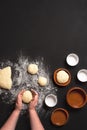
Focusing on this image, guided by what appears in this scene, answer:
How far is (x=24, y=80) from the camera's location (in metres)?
1.30

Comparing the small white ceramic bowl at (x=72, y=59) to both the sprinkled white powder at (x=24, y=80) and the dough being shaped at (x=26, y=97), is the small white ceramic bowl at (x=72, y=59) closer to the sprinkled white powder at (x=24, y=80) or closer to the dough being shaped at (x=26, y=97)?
the sprinkled white powder at (x=24, y=80)

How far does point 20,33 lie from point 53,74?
239 millimetres

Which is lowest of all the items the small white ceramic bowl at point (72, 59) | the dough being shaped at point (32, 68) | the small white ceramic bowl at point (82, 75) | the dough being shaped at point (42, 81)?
the dough being shaped at point (42, 81)

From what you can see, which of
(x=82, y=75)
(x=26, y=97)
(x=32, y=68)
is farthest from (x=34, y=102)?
(x=82, y=75)

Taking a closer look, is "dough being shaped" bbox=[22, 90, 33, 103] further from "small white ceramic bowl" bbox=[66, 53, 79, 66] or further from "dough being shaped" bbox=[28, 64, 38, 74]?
"small white ceramic bowl" bbox=[66, 53, 79, 66]

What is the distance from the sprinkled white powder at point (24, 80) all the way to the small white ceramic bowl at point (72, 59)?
0.10 metres

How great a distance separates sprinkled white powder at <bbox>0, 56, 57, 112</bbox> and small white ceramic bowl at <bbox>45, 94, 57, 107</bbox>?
0.8 inches

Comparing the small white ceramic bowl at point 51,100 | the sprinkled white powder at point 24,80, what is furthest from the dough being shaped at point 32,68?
the small white ceramic bowl at point 51,100

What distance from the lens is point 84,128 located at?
1.32 m

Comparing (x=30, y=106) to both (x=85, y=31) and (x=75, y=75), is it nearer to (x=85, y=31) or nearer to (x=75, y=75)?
(x=75, y=75)

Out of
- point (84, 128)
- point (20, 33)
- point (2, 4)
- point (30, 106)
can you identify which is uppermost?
point (2, 4)

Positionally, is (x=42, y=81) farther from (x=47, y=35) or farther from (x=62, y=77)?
(x=47, y=35)

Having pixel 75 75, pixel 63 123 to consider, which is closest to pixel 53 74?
pixel 75 75

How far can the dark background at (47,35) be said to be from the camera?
51.5 inches
